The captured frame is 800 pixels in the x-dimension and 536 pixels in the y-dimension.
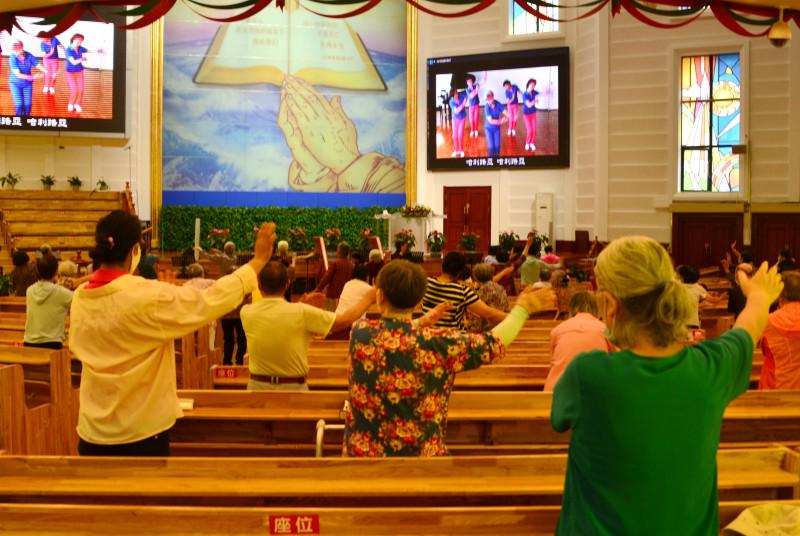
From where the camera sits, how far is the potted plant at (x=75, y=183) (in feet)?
67.7

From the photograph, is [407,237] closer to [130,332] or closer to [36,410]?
[36,410]

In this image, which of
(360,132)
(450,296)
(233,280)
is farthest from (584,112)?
(233,280)

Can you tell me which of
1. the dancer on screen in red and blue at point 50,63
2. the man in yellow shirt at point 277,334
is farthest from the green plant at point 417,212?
the man in yellow shirt at point 277,334

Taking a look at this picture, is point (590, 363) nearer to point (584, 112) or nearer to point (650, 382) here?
point (650, 382)

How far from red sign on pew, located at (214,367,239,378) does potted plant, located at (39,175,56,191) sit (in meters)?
16.6

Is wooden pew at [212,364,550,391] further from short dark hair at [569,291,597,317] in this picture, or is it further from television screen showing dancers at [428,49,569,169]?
television screen showing dancers at [428,49,569,169]

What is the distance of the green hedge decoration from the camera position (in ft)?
68.6

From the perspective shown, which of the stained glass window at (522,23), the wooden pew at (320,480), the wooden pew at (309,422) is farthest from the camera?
the stained glass window at (522,23)

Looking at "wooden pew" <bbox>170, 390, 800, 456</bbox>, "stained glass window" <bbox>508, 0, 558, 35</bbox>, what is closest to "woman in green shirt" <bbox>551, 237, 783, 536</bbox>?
"wooden pew" <bbox>170, 390, 800, 456</bbox>

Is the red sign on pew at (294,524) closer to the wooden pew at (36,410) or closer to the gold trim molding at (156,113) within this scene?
the wooden pew at (36,410)

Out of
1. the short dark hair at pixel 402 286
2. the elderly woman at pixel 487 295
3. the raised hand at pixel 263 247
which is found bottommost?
the elderly woman at pixel 487 295

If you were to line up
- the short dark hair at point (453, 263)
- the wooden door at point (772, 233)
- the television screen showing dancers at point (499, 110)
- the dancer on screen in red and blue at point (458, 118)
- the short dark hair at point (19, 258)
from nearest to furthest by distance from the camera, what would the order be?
the short dark hair at point (453, 263) → the short dark hair at point (19, 258) → the wooden door at point (772, 233) → the television screen showing dancers at point (499, 110) → the dancer on screen in red and blue at point (458, 118)

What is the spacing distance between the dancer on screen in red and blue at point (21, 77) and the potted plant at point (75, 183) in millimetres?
2045

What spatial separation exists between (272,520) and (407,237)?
15.2m
